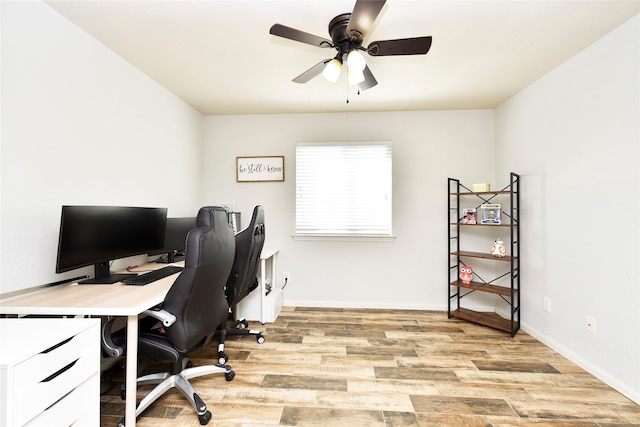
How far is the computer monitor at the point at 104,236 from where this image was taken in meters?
1.65

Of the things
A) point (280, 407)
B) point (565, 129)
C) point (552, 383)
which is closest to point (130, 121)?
point (280, 407)

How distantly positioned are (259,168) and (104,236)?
202cm

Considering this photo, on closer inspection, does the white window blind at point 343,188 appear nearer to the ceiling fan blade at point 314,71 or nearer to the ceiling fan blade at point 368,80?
the ceiling fan blade at point 368,80

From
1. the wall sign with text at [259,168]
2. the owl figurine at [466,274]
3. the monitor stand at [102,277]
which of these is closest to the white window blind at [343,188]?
the wall sign with text at [259,168]

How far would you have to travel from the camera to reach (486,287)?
303 cm

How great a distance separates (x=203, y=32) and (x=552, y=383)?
11.5ft

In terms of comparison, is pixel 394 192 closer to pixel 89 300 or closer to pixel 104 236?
pixel 104 236

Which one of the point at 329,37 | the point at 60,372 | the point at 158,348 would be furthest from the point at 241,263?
the point at 329,37

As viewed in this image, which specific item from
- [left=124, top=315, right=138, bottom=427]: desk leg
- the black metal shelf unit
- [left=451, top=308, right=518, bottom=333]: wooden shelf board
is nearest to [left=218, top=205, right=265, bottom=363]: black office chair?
[left=124, top=315, right=138, bottom=427]: desk leg

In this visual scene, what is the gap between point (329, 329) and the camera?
2.92m

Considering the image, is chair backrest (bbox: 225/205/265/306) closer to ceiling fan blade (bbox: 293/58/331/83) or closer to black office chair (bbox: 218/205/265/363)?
black office chair (bbox: 218/205/265/363)

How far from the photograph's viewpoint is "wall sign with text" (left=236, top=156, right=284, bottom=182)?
143 inches

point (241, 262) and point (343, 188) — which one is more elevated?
point (343, 188)

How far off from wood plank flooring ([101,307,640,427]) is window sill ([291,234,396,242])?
110cm
